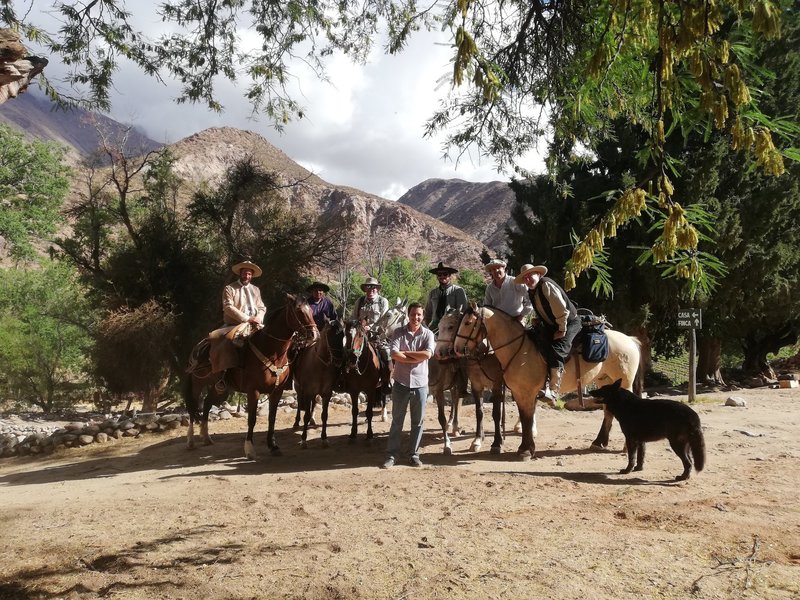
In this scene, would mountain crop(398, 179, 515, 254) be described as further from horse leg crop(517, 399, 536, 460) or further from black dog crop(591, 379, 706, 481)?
black dog crop(591, 379, 706, 481)

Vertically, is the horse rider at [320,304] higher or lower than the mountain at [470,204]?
lower

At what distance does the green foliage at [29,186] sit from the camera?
23047 mm

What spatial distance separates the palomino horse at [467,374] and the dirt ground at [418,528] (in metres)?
0.34

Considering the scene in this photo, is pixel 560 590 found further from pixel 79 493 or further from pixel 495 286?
pixel 79 493

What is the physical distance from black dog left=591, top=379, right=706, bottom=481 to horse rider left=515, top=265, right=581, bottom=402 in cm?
77

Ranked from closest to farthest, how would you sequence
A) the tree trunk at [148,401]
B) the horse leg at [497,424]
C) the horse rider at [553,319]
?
the horse rider at [553,319] → the horse leg at [497,424] → the tree trunk at [148,401]

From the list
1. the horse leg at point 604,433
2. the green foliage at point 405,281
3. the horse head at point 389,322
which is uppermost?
the green foliage at point 405,281

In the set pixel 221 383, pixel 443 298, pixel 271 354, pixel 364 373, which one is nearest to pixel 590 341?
pixel 443 298

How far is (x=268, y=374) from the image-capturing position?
770 centimetres

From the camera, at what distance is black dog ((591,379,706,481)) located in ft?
18.5

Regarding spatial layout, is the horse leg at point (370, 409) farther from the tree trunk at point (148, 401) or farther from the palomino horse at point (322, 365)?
the tree trunk at point (148, 401)

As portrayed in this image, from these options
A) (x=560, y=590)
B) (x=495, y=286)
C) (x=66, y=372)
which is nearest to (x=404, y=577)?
(x=560, y=590)

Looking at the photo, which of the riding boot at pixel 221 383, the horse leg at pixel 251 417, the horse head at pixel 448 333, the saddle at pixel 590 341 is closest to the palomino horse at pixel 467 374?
the horse head at pixel 448 333

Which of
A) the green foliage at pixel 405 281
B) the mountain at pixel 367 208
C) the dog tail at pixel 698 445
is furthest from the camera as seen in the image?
the mountain at pixel 367 208
